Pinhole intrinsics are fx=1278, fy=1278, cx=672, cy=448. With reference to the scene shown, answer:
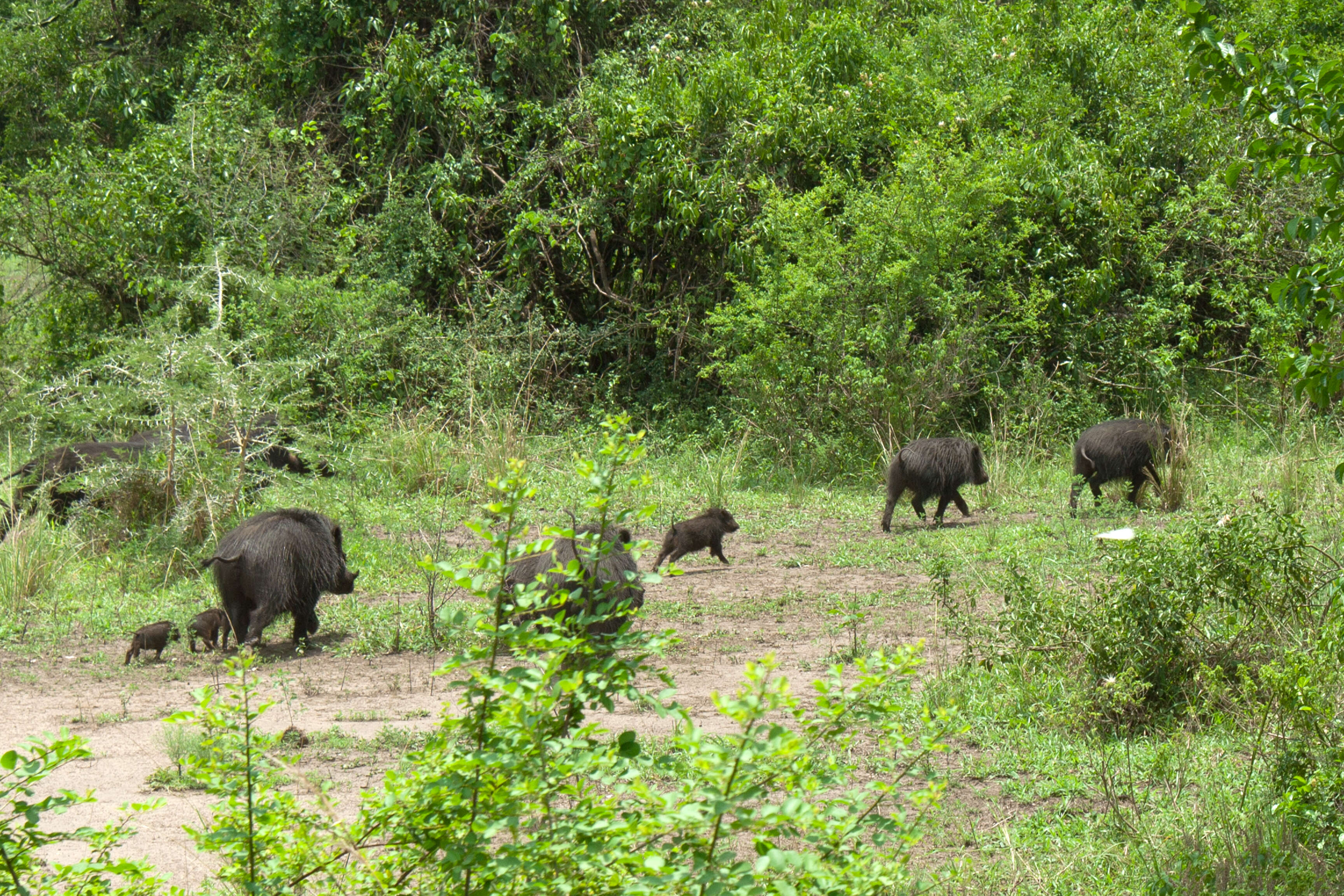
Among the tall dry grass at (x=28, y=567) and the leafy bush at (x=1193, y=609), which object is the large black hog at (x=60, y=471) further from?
the leafy bush at (x=1193, y=609)

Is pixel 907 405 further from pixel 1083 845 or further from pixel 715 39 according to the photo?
pixel 1083 845

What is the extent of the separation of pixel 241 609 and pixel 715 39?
439 inches

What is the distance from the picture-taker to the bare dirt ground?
17.1ft

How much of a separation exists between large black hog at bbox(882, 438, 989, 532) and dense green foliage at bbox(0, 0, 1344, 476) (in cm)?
215

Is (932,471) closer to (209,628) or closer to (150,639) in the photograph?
(209,628)

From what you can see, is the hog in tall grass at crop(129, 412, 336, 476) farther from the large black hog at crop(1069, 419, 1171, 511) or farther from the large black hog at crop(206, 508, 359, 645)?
the large black hog at crop(1069, 419, 1171, 511)

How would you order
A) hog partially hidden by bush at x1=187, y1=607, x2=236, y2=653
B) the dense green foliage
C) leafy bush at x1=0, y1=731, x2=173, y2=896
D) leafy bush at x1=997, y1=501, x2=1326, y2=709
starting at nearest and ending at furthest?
leafy bush at x1=0, y1=731, x2=173, y2=896 → leafy bush at x1=997, y1=501, x2=1326, y2=709 → hog partially hidden by bush at x1=187, y1=607, x2=236, y2=653 → the dense green foliage

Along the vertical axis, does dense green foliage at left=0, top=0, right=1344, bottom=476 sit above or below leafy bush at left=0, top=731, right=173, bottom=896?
above

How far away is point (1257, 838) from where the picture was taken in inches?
167

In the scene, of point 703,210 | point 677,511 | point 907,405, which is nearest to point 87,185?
point 703,210

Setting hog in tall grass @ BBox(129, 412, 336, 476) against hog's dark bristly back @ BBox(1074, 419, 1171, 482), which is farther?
hog's dark bristly back @ BBox(1074, 419, 1171, 482)

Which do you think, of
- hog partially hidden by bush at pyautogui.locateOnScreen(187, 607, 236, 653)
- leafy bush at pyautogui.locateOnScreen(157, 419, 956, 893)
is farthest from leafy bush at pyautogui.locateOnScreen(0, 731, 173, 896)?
hog partially hidden by bush at pyautogui.locateOnScreen(187, 607, 236, 653)

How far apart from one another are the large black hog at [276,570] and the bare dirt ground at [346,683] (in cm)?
24

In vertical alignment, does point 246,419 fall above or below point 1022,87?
below
